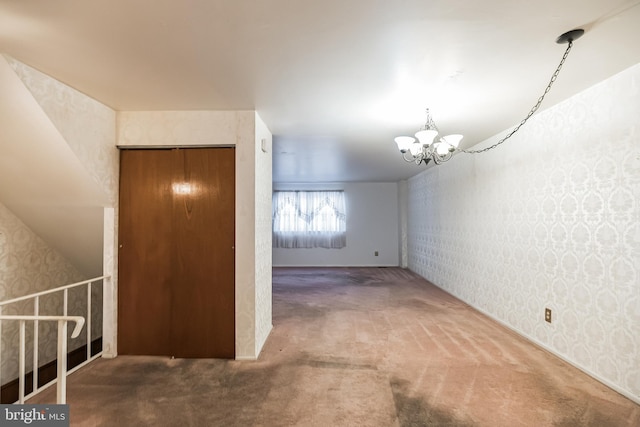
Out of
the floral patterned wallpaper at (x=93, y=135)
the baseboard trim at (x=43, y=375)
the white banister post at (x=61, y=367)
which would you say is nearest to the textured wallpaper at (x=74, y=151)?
the floral patterned wallpaper at (x=93, y=135)

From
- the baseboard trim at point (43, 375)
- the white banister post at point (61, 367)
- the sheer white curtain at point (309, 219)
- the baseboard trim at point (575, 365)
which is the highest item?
the sheer white curtain at point (309, 219)

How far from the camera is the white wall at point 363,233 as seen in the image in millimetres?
7961

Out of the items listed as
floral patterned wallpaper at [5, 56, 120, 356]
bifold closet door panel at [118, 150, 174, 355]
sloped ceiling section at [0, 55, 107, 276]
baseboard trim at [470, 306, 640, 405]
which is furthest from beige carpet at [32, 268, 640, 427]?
sloped ceiling section at [0, 55, 107, 276]

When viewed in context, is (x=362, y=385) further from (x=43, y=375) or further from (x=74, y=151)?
(x=43, y=375)

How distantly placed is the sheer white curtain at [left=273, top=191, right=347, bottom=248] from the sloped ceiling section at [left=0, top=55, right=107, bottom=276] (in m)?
4.77

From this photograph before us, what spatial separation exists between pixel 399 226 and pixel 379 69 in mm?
6351

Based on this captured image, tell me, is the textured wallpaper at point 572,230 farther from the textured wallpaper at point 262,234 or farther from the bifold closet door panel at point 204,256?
the bifold closet door panel at point 204,256

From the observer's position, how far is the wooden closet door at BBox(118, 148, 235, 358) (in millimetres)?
2711

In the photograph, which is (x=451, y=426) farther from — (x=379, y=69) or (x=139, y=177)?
(x=139, y=177)

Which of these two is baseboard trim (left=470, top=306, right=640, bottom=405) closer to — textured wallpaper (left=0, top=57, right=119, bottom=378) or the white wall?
textured wallpaper (left=0, top=57, right=119, bottom=378)

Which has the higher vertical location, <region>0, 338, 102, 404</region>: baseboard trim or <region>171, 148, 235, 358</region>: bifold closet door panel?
<region>171, 148, 235, 358</region>: bifold closet door panel

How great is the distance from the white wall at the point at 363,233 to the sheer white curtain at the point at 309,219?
16 cm

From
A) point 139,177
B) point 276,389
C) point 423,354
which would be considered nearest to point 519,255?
point 423,354

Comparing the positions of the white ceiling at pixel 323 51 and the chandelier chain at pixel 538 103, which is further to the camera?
the chandelier chain at pixel 538 103
